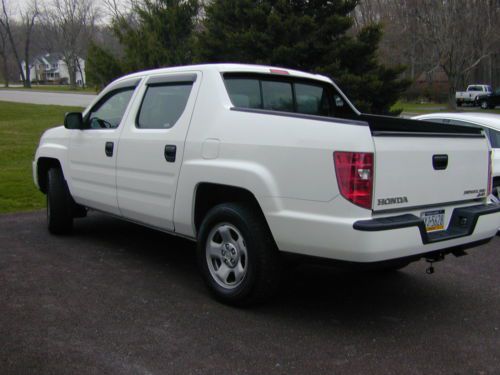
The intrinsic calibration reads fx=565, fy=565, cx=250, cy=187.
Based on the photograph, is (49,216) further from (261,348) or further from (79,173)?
(261,348)

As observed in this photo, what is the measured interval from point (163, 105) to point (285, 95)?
1.11 m

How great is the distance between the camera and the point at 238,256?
13.9 ft

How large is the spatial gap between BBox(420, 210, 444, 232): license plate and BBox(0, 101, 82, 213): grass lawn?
6189 millimetres

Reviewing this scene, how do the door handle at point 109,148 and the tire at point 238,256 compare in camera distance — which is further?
the door handle at point 109,148

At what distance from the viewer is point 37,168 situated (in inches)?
271

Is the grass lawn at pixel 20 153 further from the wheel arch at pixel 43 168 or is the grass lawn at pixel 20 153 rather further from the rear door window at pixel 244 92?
the rear door window at pixel 244 92

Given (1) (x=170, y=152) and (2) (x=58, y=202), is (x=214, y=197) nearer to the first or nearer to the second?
(1) (x=170, y=152)

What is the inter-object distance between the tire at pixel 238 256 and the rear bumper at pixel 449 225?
2.60ft

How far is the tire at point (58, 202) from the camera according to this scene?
20.9 feet

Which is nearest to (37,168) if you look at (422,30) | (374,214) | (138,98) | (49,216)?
(49,216)

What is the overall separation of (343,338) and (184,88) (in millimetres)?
2461

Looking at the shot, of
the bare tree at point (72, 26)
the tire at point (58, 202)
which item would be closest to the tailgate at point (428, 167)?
the tire at point (58, 202)

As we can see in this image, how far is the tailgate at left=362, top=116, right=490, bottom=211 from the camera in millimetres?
3609

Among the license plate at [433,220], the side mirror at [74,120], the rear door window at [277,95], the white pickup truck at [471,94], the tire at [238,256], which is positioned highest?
the white pickup truck at [471,94]
